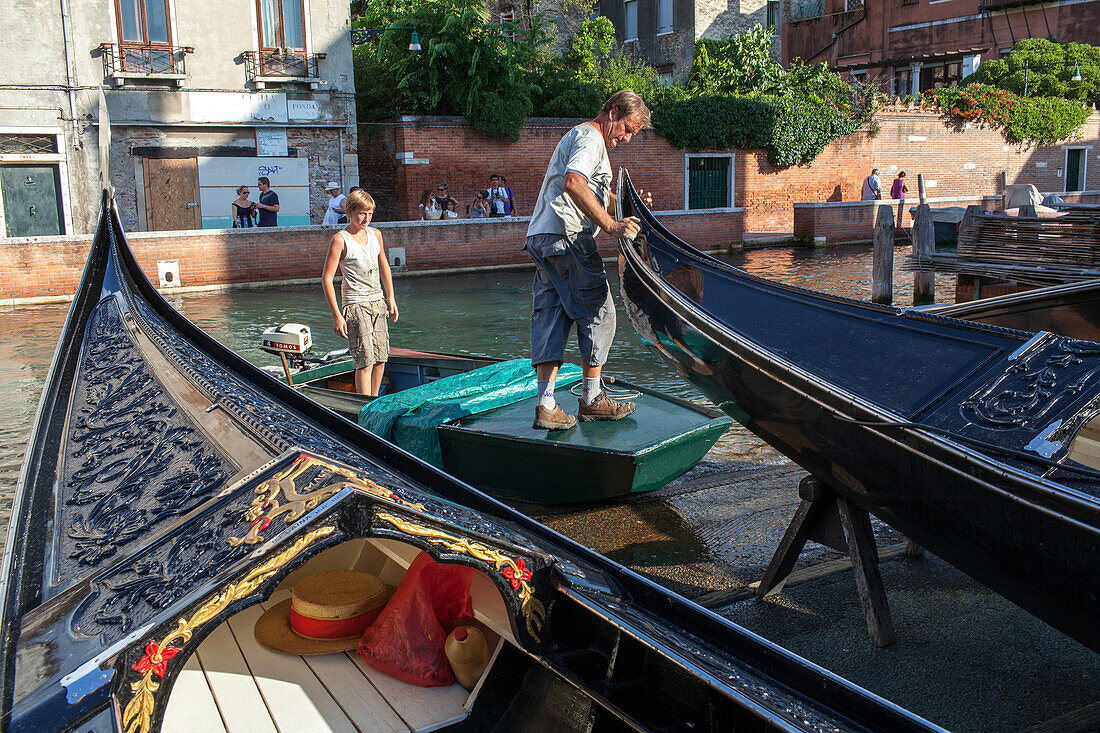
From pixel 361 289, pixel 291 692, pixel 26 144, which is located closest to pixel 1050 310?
pixel 361 289

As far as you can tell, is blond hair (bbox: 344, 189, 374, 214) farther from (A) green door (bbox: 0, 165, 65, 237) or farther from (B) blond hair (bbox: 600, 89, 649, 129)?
(A) green door (bbox: 0, 165, 65, 237)

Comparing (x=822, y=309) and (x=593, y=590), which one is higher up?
(x=822, y=309)

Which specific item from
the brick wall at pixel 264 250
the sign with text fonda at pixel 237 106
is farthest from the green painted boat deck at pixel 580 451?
the sign with text fonda at pixel 237 106

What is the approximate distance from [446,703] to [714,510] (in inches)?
85.2

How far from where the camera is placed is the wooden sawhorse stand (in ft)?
7.98

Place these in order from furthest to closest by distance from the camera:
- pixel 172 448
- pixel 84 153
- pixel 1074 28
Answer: pixel 1074 28
pixel 84 153
pixel 172 448

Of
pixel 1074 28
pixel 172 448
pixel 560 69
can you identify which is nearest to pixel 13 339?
pixel 172 448

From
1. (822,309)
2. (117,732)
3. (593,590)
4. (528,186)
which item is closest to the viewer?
(117,732)

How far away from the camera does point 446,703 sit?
171 cm

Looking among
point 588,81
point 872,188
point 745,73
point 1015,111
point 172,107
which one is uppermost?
point 745,73

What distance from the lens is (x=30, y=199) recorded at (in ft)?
45.5

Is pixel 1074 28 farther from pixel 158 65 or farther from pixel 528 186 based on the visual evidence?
pixel 158 65

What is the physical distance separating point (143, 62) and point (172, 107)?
0.76 m

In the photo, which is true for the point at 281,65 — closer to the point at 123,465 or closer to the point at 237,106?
the point at 237,106
